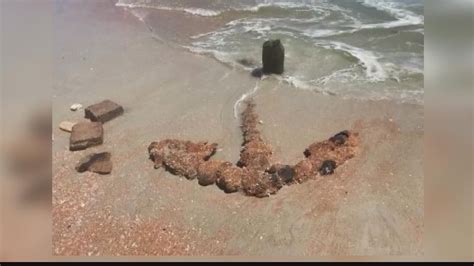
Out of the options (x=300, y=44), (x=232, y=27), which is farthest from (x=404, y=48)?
(x=232, y=27)

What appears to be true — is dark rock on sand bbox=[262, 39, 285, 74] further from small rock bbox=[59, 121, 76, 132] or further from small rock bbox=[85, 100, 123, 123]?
small rock bbox=[59, 121, 76, 132]

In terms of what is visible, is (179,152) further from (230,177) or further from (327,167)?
(327,167)

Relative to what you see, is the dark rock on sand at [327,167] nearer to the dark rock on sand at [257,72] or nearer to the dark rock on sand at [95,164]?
the dark rock on sand at [95,164]

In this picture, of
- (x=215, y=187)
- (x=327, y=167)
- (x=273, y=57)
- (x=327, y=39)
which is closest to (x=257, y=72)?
(x=273, y=57)

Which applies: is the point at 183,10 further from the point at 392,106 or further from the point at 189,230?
the point at 189,230

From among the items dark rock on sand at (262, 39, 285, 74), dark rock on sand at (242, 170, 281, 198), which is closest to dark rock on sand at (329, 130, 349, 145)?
dark rock on sand at (242, 170, 281, 198)
